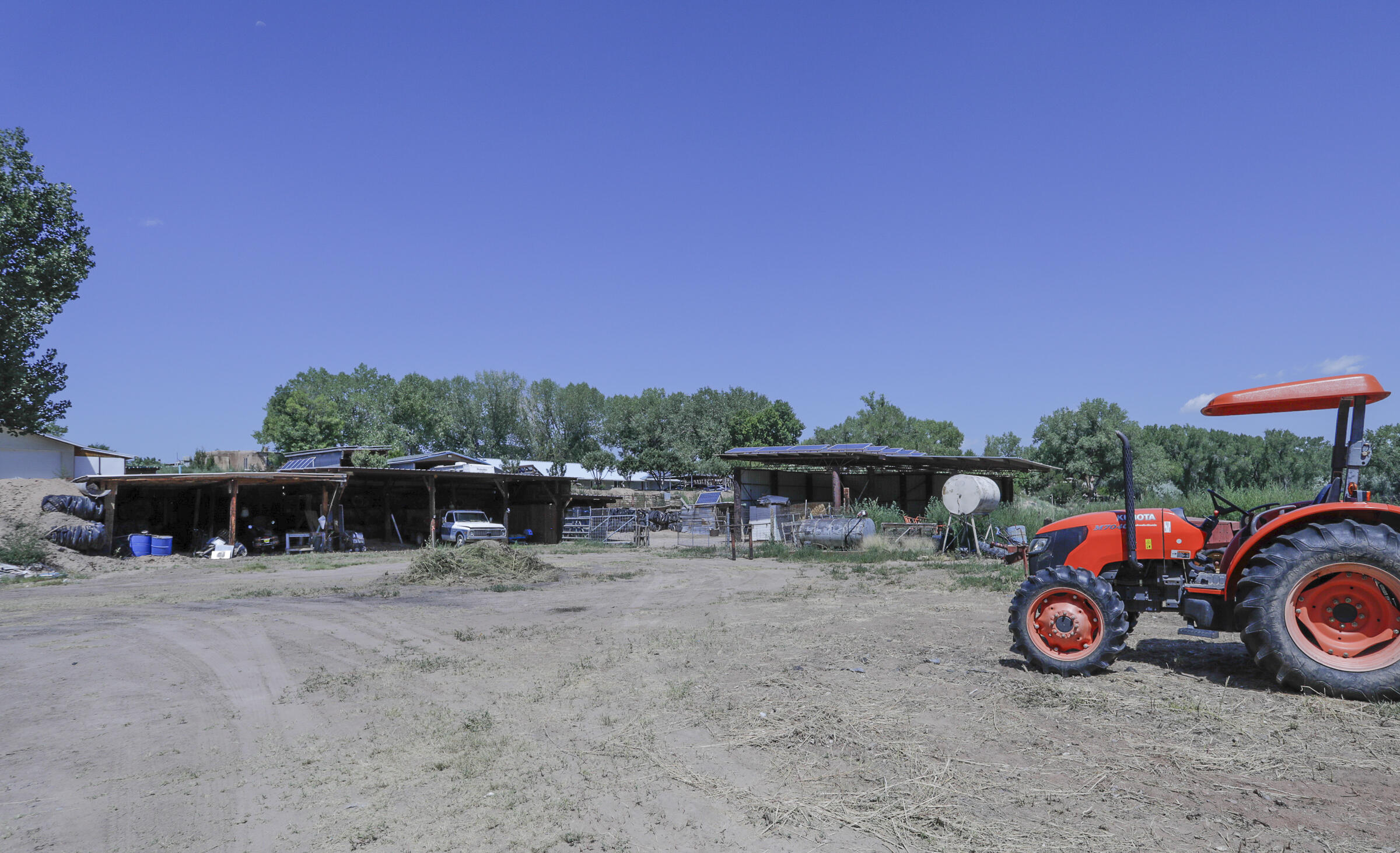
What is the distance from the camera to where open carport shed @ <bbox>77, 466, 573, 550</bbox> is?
27000 millimetres

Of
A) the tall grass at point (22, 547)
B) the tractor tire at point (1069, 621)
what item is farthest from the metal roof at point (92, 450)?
the tractor tire at point (1069, 621)

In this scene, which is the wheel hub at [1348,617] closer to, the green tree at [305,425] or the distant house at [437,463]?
the distant house at [437,463]

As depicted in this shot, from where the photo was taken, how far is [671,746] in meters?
5.44

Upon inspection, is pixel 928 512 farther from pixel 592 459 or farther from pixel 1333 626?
pixel 592 459

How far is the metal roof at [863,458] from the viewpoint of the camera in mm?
29750

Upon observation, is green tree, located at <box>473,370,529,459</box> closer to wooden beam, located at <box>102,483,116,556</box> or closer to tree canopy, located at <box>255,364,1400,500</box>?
tree canopy, located at <box>255,364,1400,500</box>

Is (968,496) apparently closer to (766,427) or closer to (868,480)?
(868,480)

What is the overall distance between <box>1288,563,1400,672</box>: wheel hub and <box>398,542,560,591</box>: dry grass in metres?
14.3

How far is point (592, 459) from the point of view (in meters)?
76.0

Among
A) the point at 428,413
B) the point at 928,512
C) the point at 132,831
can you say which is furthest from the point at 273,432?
the point at 132,831

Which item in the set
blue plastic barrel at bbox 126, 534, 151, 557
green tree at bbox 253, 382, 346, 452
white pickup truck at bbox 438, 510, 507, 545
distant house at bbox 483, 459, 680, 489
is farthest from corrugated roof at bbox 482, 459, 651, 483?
blue plastic barrel at bbox 126, 534, 151, 557

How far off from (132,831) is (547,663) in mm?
4477

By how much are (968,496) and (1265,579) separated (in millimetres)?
16794

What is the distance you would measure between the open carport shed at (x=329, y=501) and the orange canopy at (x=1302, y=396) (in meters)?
25.3
